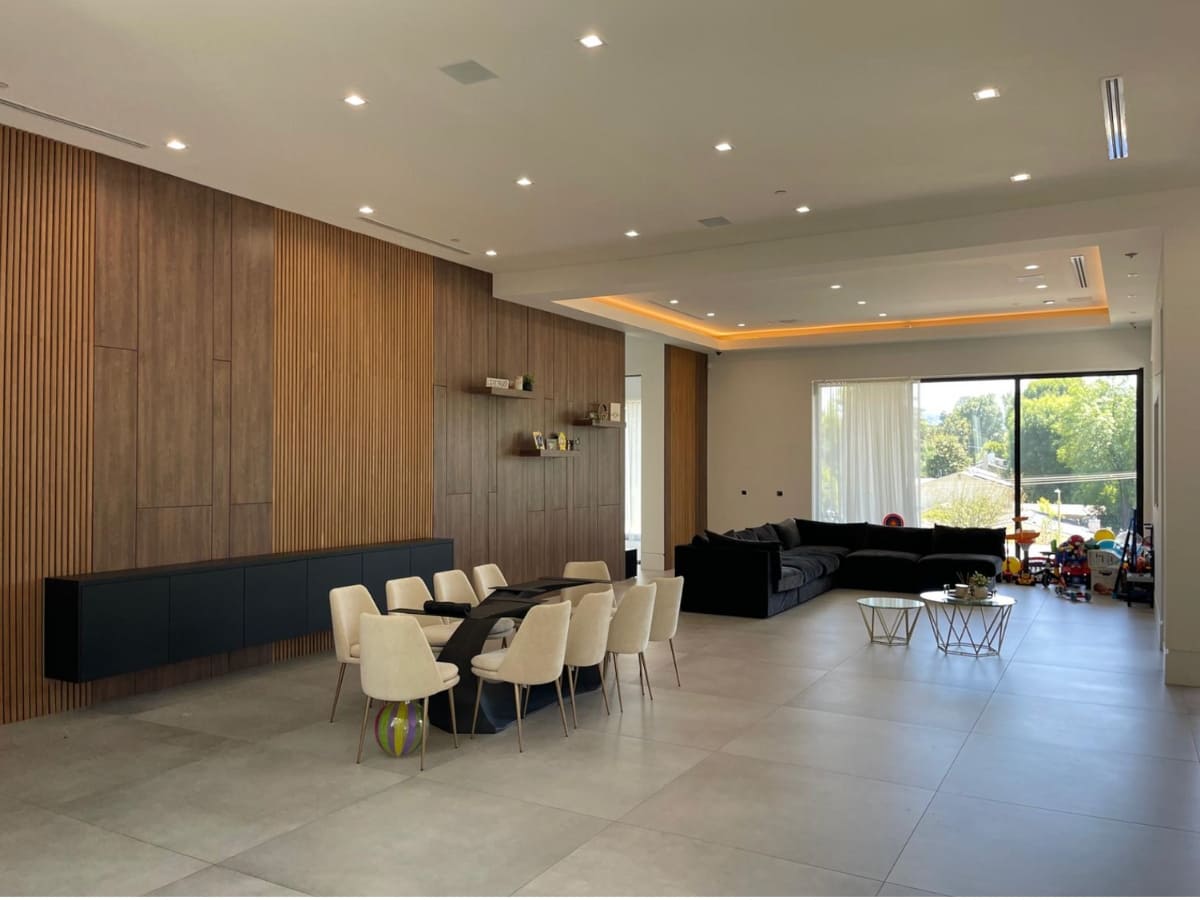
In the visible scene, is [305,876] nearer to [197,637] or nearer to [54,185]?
[197,637]

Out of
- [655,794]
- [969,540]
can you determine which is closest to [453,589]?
[655,794]

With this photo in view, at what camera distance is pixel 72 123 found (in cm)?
532

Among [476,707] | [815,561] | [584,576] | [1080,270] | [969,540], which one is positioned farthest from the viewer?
[969,540]

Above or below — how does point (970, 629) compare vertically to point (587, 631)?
below

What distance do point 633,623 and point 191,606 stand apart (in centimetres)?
296

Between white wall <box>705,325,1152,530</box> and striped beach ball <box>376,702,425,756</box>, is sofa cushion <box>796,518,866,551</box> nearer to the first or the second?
white wall <box>705,325,1152,530</box>

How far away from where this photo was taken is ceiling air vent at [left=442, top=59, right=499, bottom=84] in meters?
4.52

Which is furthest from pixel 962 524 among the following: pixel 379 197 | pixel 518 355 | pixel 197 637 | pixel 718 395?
pixel 197 637

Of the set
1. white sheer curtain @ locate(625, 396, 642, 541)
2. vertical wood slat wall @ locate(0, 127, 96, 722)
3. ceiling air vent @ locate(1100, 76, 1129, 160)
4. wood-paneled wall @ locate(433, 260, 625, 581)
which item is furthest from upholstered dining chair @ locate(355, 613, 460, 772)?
white sheer curtain @ locate(625, 396, 642, 541)

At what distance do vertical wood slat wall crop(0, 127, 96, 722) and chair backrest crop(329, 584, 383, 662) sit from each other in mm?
1755

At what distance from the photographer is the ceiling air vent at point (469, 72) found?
452 centimetres

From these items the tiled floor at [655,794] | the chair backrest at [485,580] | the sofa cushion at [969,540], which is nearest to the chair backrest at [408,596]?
the chair backrest at [485,580]

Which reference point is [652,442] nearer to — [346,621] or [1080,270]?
[1080,270]

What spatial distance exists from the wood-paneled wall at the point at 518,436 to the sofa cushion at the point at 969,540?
423 centimetres
